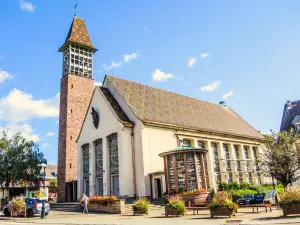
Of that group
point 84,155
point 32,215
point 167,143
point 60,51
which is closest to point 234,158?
point 167,143

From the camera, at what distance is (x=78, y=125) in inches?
1385

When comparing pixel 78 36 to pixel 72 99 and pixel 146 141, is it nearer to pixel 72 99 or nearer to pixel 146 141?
pixel 72 99

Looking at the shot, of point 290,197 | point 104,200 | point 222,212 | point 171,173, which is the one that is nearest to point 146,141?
point 171,173

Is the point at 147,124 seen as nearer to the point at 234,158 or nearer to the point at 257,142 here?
the point at 234,158

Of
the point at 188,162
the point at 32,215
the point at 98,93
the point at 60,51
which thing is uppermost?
the point at 60,51

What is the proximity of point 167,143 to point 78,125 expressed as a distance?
12.5 m

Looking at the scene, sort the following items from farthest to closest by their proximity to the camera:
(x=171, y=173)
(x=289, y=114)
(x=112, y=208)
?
(x=289, y=114) → (x=171, y=173) → (x=112, y=208)

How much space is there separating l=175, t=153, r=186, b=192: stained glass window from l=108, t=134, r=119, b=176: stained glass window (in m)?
7.38

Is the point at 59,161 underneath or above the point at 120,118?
underneath

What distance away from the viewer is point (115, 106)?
29.0 meters

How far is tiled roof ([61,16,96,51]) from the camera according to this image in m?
39.5

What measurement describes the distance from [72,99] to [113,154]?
10.6m

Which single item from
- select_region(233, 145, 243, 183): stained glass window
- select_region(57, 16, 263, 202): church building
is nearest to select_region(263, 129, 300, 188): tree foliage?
select_region(57, 16, 263, 202): church building

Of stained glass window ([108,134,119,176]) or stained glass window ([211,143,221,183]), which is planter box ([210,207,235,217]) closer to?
stained glass window ([108,134,119,176])
